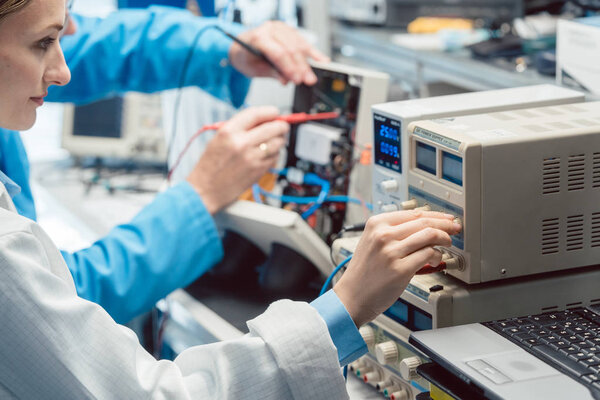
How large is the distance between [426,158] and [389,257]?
206 millimetres

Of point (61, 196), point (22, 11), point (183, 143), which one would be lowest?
point (61, 196)

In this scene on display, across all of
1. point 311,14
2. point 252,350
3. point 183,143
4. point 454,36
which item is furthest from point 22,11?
point 311,14

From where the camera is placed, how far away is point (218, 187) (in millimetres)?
1727

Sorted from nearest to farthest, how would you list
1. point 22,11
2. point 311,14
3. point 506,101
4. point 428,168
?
point 22,11 < point 428,168 < point 506,101 < point 311,14

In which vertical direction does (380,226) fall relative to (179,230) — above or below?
above

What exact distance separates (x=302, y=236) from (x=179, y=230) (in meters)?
0.27

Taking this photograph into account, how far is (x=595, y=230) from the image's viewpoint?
122 centimetres

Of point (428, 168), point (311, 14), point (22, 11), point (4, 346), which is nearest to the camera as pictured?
point (4, 346)

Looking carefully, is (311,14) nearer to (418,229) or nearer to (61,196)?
(61,196)

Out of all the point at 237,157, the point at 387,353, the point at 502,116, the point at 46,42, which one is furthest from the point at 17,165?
the point at 502,116

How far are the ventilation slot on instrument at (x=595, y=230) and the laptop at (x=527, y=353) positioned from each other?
0.37 feet

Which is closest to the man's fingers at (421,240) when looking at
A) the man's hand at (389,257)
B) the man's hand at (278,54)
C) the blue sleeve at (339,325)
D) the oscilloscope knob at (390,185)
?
the man's hand at (389,257)

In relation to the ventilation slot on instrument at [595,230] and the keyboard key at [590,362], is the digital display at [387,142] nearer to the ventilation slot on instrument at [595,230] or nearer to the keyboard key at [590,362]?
the ventilation slot on instrument at [595,230]

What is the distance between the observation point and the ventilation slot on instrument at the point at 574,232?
3.92 ft
